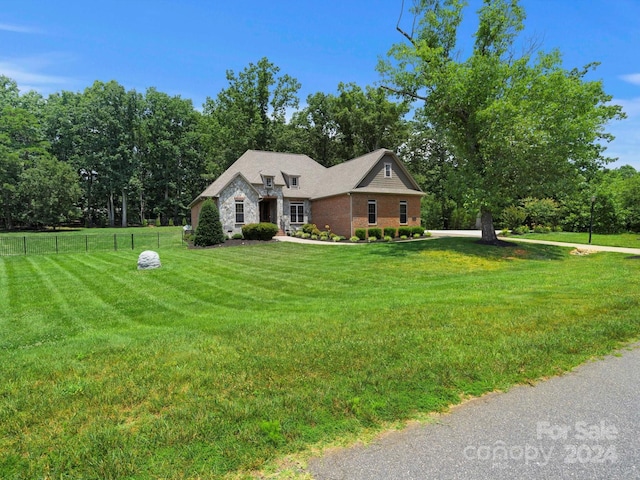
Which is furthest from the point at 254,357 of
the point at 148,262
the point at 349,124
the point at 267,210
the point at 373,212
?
the point at 349,124

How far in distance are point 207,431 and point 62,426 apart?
4.34 ft

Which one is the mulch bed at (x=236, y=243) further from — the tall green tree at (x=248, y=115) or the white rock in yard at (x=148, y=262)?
the tall green tree at (x=248, y=115)

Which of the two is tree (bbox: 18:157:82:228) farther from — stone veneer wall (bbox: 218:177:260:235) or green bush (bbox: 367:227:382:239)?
green bush (bbox: 367:227:382:239)

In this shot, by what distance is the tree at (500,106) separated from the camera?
47.3 ft

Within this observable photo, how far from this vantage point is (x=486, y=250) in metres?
15.6

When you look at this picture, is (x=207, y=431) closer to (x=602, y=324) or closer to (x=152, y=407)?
(x=152, y=407)

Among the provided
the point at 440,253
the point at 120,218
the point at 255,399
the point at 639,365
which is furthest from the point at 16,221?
the point at 639,365

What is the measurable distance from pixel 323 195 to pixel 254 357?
2169cm

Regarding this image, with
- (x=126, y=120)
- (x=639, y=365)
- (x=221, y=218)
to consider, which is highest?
(x=126, y=120)

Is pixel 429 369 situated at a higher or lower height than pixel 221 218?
lower

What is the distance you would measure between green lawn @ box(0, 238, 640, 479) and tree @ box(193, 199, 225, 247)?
1074cm

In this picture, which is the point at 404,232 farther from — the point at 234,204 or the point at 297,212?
the point at 234,204

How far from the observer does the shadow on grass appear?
14734 millimetres

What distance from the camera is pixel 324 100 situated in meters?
40.7
